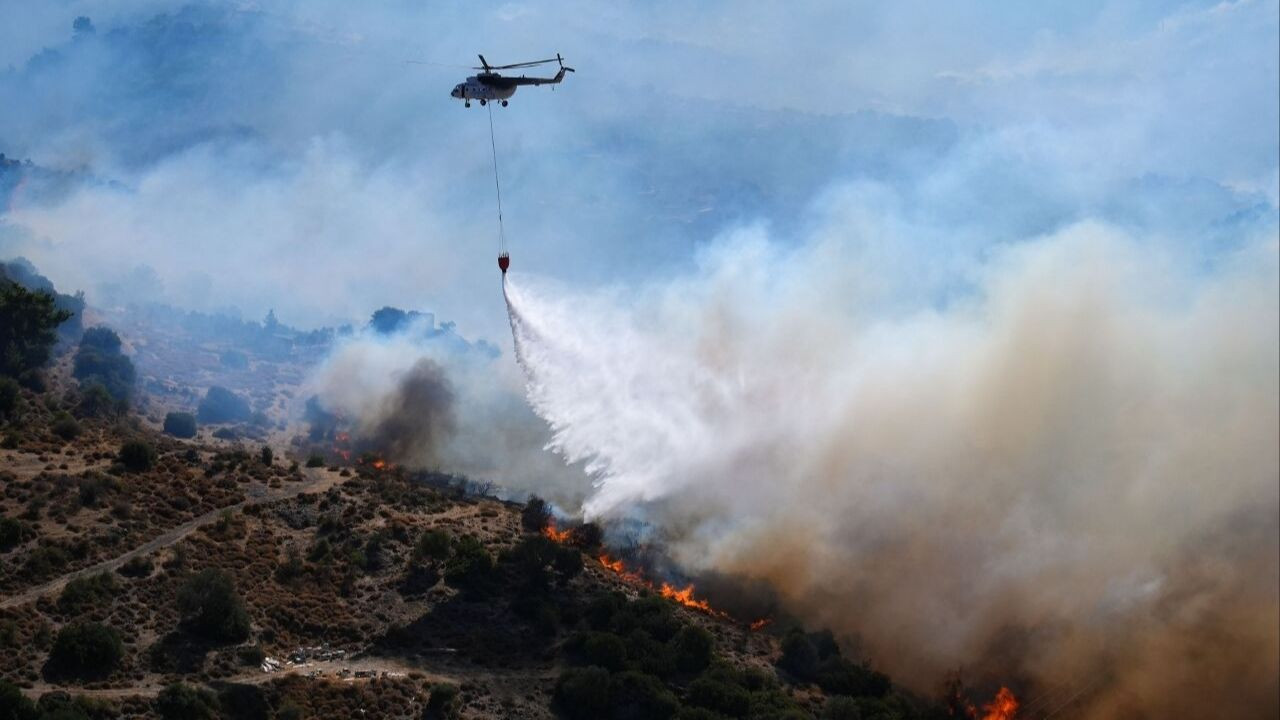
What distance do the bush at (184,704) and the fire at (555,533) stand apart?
25.2m

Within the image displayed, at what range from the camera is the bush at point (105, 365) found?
273ft

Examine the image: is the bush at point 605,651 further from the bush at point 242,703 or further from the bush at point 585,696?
the bush at point 242,703

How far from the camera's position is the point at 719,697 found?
50.5 meters

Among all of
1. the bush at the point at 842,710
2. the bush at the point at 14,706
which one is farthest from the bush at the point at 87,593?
the bush at the point at 842,710

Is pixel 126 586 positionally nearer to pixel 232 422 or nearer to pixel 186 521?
pixel 186 521

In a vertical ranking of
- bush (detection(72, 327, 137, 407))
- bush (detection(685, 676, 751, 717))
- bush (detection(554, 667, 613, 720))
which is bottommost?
bush (detection(554, 667, 613, 720))

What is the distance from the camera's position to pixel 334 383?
4122 inches

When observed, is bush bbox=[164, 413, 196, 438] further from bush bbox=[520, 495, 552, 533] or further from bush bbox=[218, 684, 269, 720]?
bush bbox=[218, 684, 269, 720]

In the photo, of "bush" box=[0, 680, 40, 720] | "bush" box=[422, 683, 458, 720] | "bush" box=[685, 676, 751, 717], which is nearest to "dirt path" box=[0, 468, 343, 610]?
"bush" box=[0, 680, 40, 720]

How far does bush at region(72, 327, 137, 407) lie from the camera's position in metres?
83.1

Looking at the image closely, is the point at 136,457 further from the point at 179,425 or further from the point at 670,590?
the point at 670,590

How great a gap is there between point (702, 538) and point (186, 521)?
29631 mm

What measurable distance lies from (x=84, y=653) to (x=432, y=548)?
62.7 feet

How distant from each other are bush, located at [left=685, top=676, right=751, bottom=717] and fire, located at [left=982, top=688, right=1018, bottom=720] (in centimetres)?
1369
